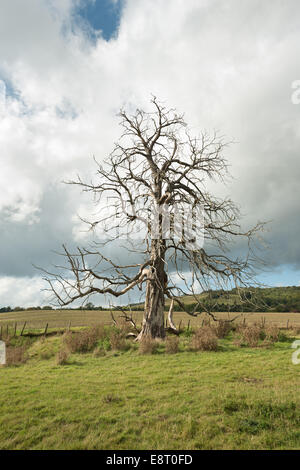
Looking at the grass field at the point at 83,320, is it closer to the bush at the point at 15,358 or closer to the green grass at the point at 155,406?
the bush at the point at 15,358

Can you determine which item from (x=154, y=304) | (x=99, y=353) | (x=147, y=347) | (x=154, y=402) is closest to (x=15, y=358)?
(x=99, y=353)

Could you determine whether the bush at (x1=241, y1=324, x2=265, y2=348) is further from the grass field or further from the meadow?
the grass field

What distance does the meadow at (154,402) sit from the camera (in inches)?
203

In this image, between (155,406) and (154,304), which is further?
(154,304)

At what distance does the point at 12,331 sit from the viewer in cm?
2527

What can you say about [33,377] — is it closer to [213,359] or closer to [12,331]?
[213,359]

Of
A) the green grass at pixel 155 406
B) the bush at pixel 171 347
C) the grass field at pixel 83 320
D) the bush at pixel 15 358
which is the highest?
the grass field at pixel 83 320

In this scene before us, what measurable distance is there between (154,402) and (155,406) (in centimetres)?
31

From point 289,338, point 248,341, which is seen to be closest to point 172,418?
point 248,341

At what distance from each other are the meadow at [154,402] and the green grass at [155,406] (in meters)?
0.02

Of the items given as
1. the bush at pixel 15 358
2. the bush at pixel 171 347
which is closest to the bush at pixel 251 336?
the bush at pixel 171 347

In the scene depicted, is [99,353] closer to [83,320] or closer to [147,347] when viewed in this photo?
[147,347]

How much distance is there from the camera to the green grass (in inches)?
202

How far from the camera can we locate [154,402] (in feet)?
23.3
